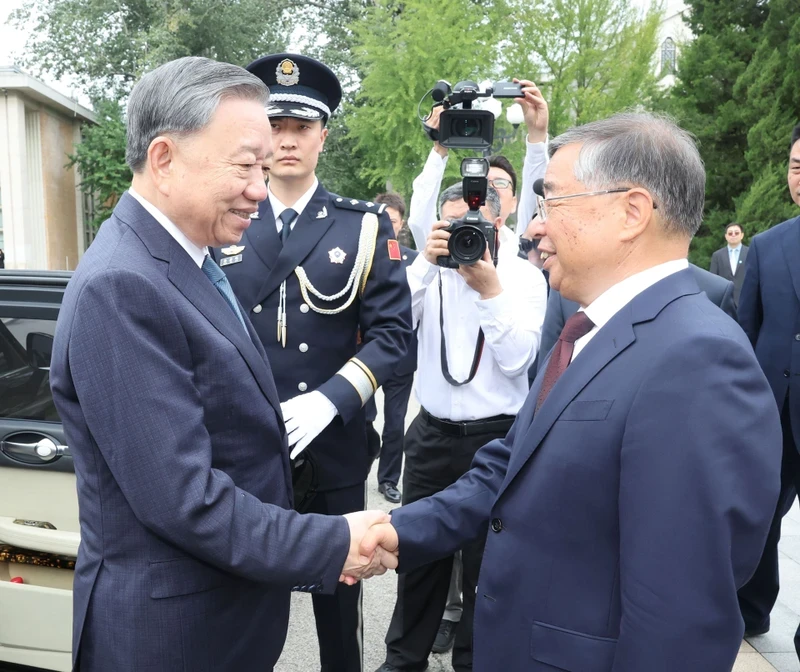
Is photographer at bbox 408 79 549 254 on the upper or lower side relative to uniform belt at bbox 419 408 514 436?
upper

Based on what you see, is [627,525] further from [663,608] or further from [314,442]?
[314,442]

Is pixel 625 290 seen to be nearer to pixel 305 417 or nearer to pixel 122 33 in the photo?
pixel 305 417

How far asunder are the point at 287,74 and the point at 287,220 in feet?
1.65

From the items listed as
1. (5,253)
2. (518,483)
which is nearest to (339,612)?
(518,483)

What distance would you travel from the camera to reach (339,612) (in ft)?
9.01

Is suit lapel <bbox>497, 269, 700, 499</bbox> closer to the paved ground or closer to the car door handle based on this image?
the car door handle

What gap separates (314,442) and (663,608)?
1.48 m

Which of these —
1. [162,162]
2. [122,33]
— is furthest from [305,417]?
[122,33]

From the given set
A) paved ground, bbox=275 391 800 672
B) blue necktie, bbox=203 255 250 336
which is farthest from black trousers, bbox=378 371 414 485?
blue necktie, bbox=203 255 250 336

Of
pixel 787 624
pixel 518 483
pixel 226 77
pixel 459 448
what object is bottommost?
pixel 787 624

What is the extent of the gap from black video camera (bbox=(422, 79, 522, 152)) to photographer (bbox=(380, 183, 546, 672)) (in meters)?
0.31

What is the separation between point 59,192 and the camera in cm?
2222

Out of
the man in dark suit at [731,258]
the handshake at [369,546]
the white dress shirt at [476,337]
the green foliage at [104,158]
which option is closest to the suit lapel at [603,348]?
the handshake at [369,546]

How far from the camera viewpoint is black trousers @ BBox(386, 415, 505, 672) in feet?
10.8
